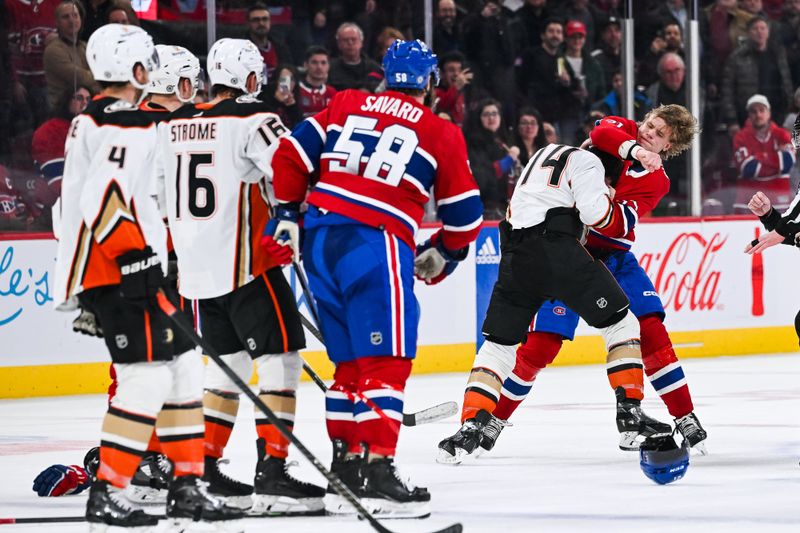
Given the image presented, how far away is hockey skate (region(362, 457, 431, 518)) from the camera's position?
15.0ft

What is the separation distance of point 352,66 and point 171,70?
15.7 feet

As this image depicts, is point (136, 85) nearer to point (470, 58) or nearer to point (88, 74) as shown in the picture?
point (88, 74)

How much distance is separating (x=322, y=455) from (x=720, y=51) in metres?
6.40

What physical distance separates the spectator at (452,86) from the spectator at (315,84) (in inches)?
34.2

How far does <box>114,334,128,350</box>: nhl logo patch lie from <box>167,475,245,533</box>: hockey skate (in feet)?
1.32

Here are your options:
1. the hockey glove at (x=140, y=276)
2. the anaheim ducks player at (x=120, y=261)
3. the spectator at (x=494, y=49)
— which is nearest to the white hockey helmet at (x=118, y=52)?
the anaheim ducks player at (x=120, y=261)

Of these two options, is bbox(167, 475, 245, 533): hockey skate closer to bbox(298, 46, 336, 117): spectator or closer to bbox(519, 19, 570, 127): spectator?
bbox(298, 46, 336, 117): spectator

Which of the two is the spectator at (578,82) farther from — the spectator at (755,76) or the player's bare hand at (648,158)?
the player's bare hand at (648,158)

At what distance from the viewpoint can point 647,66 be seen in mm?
11094

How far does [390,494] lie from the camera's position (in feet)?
15.0

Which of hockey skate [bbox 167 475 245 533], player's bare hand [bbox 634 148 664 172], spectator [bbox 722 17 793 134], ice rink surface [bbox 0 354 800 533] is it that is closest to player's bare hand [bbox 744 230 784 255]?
player's bare hand [bbox 634 148 664 172]

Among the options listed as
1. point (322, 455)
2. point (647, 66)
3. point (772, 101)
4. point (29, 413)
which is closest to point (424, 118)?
point (322, 455)

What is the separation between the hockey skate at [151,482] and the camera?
497 centimetres

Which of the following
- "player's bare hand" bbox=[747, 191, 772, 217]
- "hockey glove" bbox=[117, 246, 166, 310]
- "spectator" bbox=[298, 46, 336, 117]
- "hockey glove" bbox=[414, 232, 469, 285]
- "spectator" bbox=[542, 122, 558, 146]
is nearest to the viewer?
"hockey glove" bbox=[117, 246, 166, 310]
